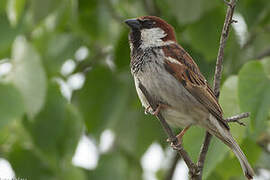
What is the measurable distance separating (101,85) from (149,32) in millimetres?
814

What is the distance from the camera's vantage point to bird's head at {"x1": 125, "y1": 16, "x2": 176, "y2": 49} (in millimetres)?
3260

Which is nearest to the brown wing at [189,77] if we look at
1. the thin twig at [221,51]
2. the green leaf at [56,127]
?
the thin twig at [221,51]

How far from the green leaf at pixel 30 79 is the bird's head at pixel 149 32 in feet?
1.86

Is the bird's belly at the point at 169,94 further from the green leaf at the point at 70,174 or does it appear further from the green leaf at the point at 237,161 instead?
the green leaf at the point at 70,174

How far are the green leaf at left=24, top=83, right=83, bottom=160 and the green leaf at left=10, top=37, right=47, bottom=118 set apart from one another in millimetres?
243

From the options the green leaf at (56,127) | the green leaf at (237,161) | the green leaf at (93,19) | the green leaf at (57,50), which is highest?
the green leaf at (93,19)

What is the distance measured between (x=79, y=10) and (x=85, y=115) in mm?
773

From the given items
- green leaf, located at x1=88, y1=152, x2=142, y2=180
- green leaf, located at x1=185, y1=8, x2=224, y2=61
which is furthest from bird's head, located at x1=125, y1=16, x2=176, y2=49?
green leaf, located at x1=88, y1=152, x2=142, y2=180

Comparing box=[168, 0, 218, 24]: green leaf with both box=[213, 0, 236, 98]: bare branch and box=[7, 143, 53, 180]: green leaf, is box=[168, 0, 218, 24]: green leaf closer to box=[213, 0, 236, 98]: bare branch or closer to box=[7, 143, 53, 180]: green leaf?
box=[213, 0, 236, 98]: bare branch

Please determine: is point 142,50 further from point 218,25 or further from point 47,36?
point 47,36

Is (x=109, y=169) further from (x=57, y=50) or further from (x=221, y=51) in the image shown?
(x=221, y=51)

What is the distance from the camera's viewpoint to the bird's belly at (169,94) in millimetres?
2969

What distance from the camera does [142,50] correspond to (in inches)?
124

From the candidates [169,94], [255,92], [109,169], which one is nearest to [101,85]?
[109,169]
